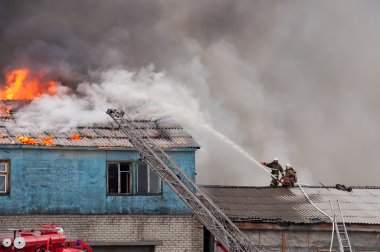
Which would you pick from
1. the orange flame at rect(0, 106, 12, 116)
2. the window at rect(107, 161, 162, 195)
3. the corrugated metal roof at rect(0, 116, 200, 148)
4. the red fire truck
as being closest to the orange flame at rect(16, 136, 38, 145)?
the corrugated metal roof at rect(0, 116, 200, 148)

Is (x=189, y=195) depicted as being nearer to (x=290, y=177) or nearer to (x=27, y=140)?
(x=27, y=140)

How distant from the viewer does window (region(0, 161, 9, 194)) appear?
82.7ft

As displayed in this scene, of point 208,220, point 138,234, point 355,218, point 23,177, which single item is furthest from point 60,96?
point 355,218

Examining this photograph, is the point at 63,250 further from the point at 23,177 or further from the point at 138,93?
the point at 138,93

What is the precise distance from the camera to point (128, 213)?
86.2 feet

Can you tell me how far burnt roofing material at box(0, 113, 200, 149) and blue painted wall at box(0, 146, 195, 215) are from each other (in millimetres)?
261

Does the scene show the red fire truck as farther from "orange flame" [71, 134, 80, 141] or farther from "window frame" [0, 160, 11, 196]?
"orange flame" [71, 134, 80, 141]

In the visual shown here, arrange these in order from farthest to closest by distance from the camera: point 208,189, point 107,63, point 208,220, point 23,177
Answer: point 107,63
point 208,189
point 23,177
point 208,220

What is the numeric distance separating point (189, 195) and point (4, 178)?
628cm

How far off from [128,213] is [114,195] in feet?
2.54

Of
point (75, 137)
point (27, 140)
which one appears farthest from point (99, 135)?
point (27, 140)

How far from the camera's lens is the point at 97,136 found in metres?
26.7

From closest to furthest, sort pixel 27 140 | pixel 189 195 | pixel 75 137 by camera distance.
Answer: pixel 189 195 < pixel 27 140 < pixel 75 137

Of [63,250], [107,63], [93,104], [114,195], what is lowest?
[63,250]
